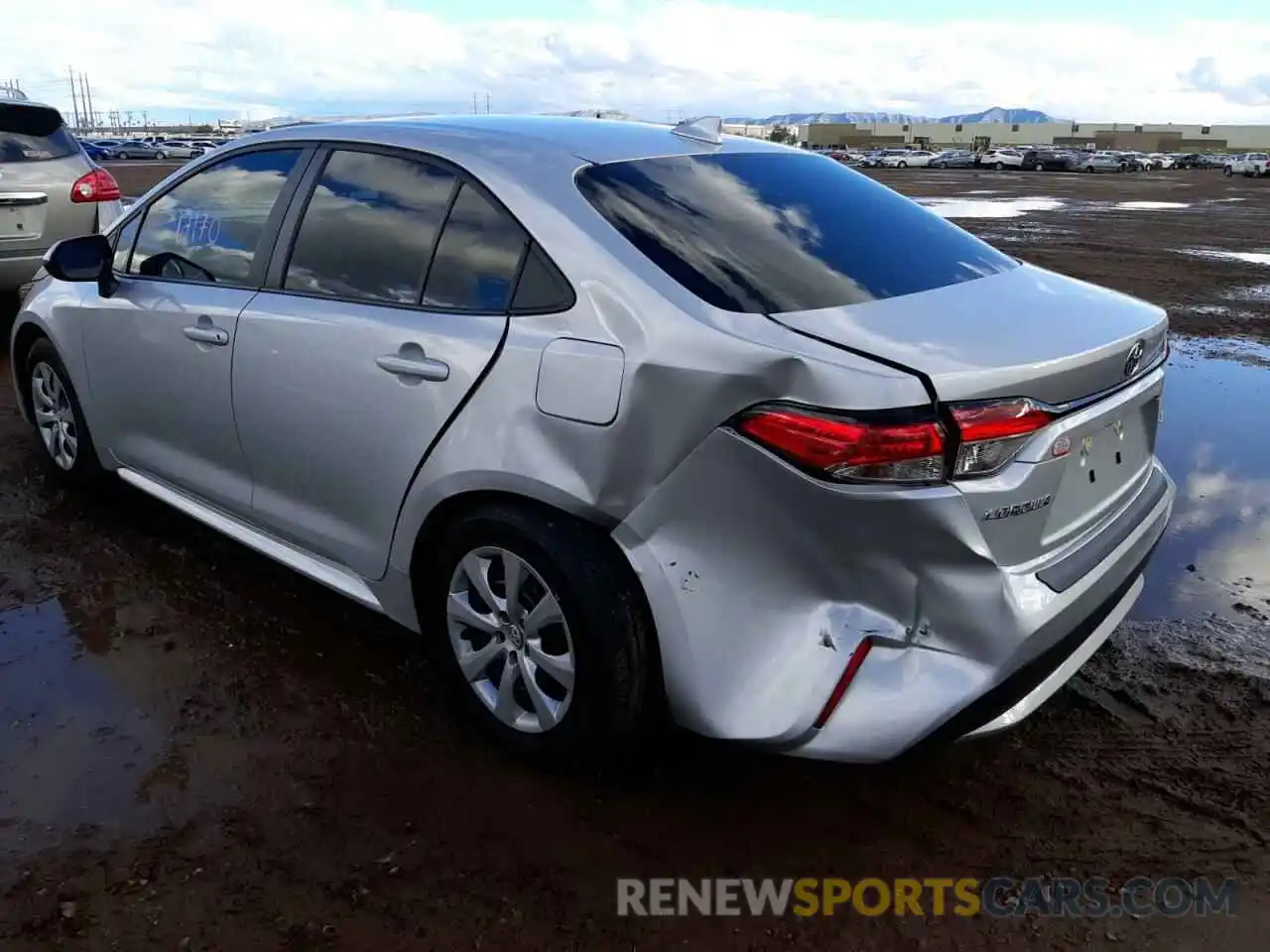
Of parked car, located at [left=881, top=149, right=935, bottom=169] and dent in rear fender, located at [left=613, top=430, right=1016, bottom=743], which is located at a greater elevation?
dent in rear fender, located at [left=613, top=430, right=1016, bottom=743]

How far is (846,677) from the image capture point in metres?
2.16

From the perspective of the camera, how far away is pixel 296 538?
328cm

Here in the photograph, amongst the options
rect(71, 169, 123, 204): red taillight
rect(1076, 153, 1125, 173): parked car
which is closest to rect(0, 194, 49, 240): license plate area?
rect(71, 169, 123, 204): red taillight

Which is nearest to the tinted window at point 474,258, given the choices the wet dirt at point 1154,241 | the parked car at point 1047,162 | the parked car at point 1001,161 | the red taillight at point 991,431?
the red taillight at point 991,431

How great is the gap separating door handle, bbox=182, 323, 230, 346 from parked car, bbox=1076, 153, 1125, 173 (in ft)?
204

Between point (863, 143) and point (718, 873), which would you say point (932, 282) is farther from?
point (863, 143)

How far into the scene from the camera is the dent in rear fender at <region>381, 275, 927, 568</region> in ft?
6.99

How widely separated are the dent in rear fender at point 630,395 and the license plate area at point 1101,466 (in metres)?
0.55

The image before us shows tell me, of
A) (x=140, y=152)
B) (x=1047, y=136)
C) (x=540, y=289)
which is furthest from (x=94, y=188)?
(x=1047, y=136)

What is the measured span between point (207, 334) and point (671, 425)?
1929mm

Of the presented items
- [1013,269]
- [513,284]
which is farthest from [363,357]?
[1013,269]

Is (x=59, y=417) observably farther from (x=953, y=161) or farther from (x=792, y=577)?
(x=953, y=161)

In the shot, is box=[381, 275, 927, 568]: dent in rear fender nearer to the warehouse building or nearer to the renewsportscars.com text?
the renewsportscars.com text

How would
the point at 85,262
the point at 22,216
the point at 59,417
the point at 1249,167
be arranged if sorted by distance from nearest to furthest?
the point at 85,262
the point at 59,417
the point at 22,216
the point at 1249,167
